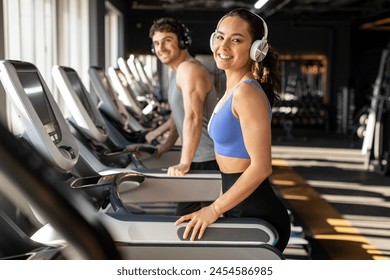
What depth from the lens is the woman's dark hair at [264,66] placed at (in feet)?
5.51

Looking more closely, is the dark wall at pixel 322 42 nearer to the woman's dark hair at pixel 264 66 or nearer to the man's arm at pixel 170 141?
the man's arm at pixel 170 141

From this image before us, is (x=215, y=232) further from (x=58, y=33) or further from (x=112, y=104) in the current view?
(x=58, y=33)

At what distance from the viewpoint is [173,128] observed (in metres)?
3.50

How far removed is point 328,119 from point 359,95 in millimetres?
1520

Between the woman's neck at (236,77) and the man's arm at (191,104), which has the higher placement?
the woman's neck at (236,77)

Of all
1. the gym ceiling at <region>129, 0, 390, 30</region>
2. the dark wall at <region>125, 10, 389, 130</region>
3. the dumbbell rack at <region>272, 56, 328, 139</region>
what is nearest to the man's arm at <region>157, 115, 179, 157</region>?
the gym ceiling at <region>129, 0, 390, 30</region>

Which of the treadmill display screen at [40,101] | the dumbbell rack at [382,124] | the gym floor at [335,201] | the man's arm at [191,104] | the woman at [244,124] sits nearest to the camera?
the woman at [244,124]

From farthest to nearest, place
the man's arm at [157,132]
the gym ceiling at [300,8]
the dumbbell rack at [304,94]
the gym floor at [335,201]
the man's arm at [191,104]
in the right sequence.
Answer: the dumbbell rack at [304,94] < the gym ceiling at [300,8] < the man's arm at [157,132] < the gym floor at [335,201] < the man's arm at [191,104]

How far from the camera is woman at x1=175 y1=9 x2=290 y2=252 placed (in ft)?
5.25

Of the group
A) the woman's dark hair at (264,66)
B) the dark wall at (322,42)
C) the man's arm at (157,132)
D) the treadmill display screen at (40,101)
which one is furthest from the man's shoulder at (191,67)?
the dark wall at (322,42)

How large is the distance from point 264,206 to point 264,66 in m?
0.41

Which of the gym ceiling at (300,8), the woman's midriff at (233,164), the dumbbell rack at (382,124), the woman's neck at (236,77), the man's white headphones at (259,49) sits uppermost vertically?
the gym ceiling at (300,8)

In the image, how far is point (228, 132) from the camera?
65.3 inches
